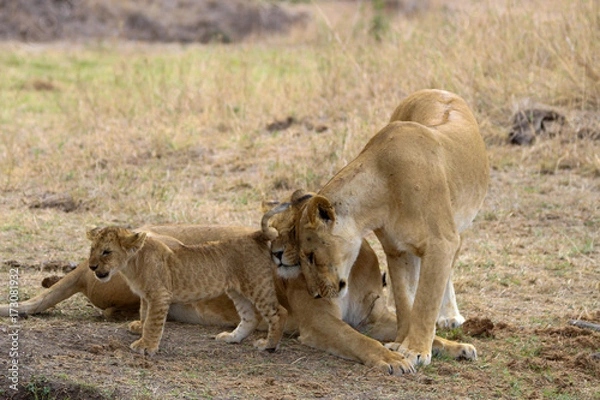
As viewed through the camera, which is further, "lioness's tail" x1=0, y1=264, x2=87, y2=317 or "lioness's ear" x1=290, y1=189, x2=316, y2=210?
"lioness's tail" x1=0, y1=264, x2=87, y2=317

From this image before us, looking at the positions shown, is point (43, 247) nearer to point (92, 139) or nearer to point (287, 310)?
point (287, 310)

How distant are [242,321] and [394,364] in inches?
33.3

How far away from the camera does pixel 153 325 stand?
164 inches

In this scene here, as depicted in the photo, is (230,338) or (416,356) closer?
(416,356)

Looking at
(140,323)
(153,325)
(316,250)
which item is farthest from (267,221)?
(140,323)

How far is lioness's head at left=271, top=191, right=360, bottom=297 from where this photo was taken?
161 inches

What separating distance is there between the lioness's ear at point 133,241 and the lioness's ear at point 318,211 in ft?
2.39

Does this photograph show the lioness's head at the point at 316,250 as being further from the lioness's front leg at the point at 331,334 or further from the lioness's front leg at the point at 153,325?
the lioness's front leg at the point at 153,325

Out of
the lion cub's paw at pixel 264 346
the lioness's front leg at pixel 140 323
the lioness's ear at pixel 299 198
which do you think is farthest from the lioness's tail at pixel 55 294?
the lioness's ear at pixel 299 198

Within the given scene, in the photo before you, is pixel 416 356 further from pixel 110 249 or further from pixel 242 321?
pixel 110 249

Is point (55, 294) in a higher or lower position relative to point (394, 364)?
lower

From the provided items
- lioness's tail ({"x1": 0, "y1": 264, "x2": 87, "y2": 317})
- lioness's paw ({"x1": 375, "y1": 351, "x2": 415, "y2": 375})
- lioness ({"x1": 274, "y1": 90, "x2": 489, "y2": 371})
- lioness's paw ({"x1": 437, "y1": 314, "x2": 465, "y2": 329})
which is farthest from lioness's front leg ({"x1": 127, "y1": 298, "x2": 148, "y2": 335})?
lioness's paw ({"x1": 437, "y1": 314, "x2": 465, "y2": 329})

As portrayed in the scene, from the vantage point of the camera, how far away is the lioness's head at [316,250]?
13.4 ft

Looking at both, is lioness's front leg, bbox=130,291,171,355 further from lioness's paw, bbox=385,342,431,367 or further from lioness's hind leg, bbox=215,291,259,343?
lioness's paw, bbox=385,342,431,367
